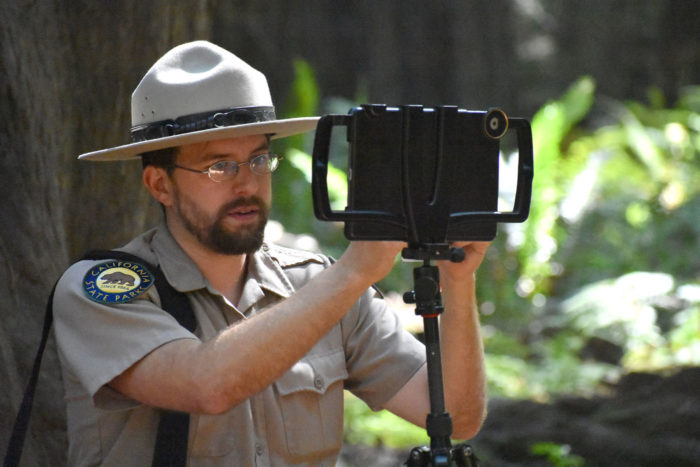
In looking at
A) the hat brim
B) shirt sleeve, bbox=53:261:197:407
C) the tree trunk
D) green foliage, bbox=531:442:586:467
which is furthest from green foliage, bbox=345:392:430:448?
shirt sleeve, bbox=53:261:197:407

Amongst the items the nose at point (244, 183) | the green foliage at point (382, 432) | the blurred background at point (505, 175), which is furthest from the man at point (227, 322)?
the green foliage at point (382, 432)

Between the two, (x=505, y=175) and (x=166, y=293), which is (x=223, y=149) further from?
(x=505, y=175)

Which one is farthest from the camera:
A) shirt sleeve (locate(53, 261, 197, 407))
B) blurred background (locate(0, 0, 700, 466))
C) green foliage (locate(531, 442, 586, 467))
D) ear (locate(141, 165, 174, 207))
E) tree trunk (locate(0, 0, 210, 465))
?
green foliage (locate(531, 442, 586, 467))

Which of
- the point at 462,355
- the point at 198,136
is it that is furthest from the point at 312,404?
the point at 198,136

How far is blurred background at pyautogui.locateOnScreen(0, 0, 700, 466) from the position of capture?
3.26 m

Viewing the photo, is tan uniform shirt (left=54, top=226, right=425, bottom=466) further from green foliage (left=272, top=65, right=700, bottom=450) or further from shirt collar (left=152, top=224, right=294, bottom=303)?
green foliage (left=272, top=65, right=700, bottom=450)

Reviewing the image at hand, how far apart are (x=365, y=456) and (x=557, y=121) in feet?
16.7

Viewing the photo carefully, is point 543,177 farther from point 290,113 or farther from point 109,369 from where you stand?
point 109,369

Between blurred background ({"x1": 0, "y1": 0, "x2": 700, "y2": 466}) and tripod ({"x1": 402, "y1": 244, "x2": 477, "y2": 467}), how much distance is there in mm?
1572

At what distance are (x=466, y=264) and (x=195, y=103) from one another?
33.4 inches

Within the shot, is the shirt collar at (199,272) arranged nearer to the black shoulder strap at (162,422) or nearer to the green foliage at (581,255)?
the black shoulder strap at (162,422)

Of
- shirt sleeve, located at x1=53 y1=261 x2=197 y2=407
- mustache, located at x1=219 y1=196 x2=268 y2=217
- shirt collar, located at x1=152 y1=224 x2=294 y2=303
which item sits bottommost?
shirt sleeve, located at x1=53 y1=261 x2=197 y2=407

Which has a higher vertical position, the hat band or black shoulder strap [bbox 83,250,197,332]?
the hat band

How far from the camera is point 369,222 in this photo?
6.47ft
